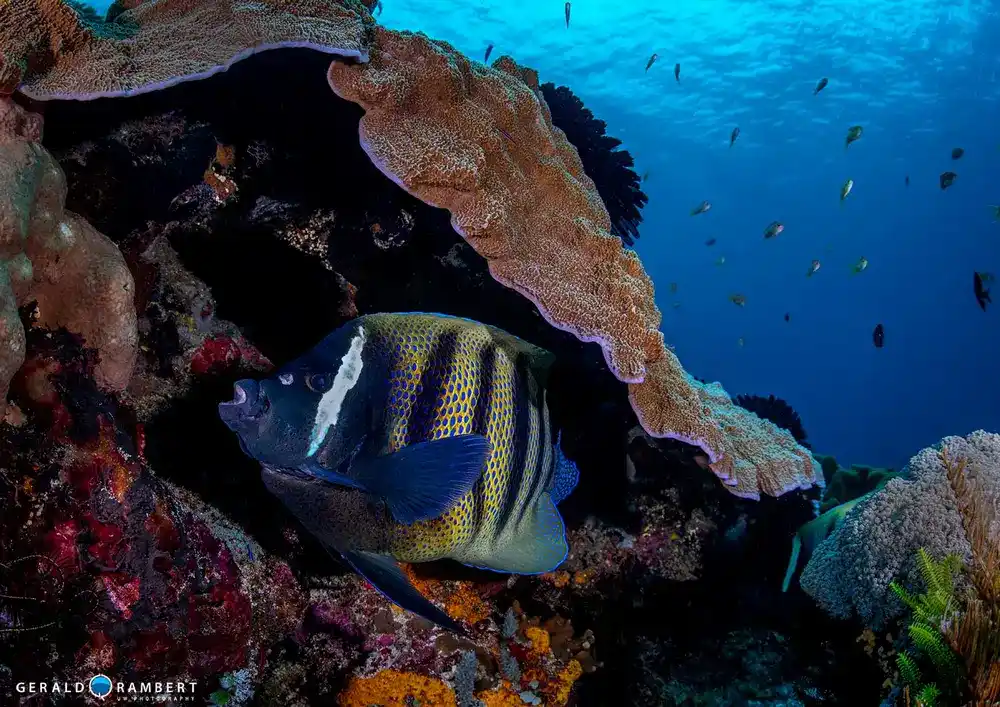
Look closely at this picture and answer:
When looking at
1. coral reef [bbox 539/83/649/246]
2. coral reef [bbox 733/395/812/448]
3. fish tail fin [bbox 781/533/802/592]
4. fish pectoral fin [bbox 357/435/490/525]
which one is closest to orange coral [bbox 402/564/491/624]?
fish pectoral fin [bbox 357/435/490/525]

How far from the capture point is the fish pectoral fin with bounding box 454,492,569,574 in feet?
5.40

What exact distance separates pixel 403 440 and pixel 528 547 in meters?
0.62

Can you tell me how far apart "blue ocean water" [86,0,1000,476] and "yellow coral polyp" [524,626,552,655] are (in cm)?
671

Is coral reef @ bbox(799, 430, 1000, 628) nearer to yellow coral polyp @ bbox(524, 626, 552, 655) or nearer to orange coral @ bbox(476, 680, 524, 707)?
yellow coral polyp @ bbox(524, 626, 552, 655)

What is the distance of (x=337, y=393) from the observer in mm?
1284

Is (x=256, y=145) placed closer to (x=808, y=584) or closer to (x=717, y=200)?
(x=808, y=584)

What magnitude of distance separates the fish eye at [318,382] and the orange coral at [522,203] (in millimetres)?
1123

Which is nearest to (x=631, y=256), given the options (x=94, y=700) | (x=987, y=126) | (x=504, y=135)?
(x=504, y=135)

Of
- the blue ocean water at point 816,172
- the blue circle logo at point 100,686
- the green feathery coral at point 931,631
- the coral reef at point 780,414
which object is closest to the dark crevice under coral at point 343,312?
the green feathery coral at point 931,631

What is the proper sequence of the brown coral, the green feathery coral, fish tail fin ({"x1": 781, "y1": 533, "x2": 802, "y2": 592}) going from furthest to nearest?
1. fish tail fin ({"x1": 781, "y1": 533, "x2": 802, "y2": 592})
2. the green feathery coral
3. the brown coral

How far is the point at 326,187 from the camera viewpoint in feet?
8.10

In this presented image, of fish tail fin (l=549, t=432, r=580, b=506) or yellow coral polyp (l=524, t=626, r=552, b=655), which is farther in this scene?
yellow coral polyp (l=524, t=626, r=552, b=655)

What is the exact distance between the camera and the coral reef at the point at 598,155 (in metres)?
3.51

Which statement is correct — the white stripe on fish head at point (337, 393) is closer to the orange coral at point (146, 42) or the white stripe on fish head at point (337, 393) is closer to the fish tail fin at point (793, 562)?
the orange coral at point (146, 42)
